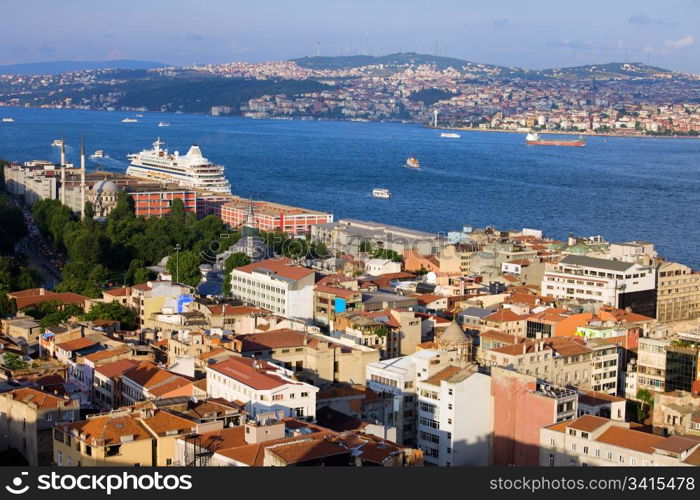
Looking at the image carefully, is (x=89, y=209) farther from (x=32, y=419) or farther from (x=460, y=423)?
(x=32, y=419)

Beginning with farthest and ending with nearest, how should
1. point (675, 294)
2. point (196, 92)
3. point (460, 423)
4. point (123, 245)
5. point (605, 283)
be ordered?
point (196, 92), point (123, 245), point (675, 294), point (605, 283), point (460, 423)

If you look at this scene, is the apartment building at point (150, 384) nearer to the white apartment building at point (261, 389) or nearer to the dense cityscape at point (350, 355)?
the dense cityscape at point (350, 355)

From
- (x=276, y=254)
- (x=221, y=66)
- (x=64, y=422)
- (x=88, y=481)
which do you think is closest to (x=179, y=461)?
(x=64, y=422)

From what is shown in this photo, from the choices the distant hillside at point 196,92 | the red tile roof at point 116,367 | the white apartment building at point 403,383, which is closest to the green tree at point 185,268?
the red tile roof at point 116,367

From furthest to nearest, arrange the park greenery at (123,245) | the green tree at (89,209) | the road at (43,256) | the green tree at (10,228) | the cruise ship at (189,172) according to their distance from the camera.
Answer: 1. the cruise ship at (189,172)
2. the green tree at (89,209)
3. the green tree at (10,228)
4. the road at (43,256)
5. the park greenery at (123,245)

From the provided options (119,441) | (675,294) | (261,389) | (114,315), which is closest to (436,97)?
(675,294)
